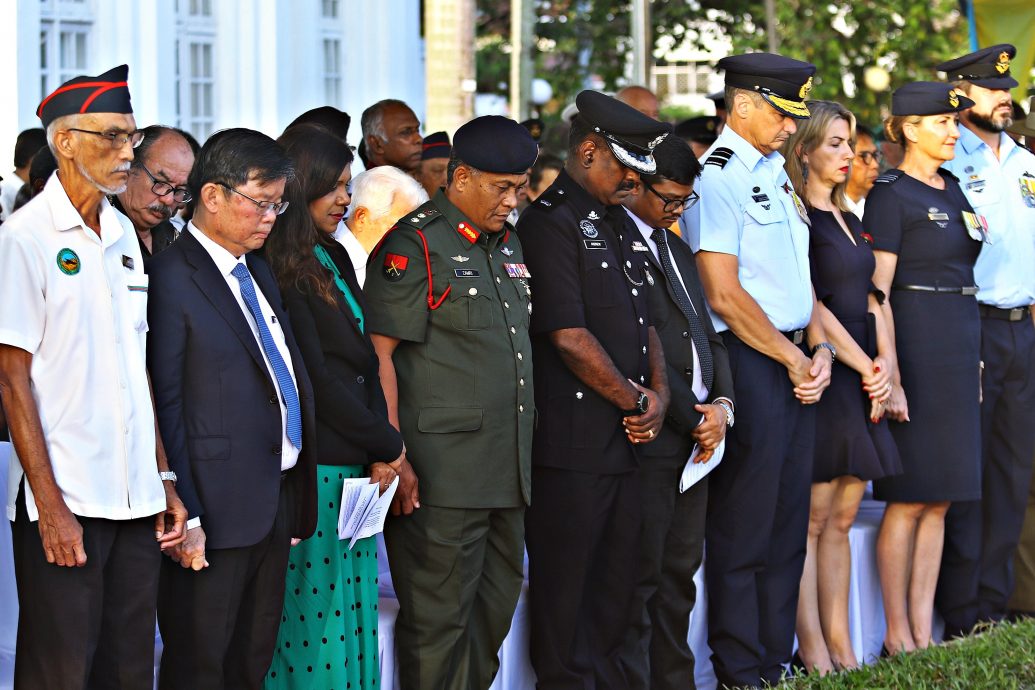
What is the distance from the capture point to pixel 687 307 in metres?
4.95

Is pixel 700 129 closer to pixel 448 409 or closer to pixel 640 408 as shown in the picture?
pixel 640 408

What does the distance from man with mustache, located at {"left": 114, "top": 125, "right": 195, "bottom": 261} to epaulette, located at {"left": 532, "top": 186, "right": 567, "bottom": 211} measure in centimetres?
110

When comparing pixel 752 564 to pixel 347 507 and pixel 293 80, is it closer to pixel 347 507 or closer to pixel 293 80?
pixel 347 507

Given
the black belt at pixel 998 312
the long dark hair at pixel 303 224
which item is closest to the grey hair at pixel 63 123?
the long dark hair at pixel 303 224

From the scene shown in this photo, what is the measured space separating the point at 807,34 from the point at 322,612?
15.1 m

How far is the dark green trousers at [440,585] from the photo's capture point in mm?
4332

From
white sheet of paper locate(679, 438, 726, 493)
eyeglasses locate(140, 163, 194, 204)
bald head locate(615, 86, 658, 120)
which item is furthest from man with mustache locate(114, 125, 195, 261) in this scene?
bald head locate(615, 86, 658, 120)

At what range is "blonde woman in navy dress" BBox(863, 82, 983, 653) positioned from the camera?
19.4 feet

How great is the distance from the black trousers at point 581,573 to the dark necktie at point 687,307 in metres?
0.47

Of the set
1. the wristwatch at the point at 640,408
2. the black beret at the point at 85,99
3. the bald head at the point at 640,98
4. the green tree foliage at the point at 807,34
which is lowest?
the wristwatch at the point at 640,408

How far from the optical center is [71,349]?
3338 millimetres

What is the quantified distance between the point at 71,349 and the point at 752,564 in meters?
2.72

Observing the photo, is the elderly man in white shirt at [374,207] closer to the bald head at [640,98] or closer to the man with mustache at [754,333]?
the man with mustache at [754,333]

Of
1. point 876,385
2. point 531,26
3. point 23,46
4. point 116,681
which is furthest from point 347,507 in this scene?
point 531,26
